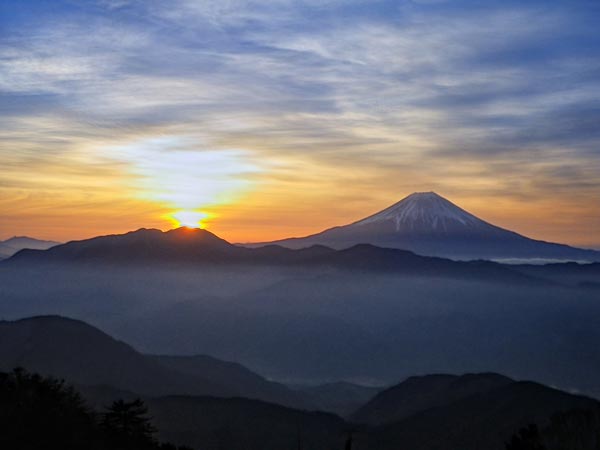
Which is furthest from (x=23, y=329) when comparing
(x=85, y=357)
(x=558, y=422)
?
(x=558, y=422)

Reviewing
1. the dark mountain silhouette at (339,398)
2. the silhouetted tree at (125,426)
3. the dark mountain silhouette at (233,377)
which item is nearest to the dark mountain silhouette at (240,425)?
the dark mountain silhouette at (233,377)

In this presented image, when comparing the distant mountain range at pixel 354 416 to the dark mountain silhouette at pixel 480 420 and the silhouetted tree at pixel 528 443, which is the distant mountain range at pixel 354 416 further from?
the silhouetted tree at pixel 528 443

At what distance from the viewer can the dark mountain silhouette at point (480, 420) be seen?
77688 millimetres

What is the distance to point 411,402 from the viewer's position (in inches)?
4390

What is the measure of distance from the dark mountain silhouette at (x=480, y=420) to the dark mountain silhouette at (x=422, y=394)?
771 centimetres

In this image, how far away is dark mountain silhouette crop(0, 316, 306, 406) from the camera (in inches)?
4961

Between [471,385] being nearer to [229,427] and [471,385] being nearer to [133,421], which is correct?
[229,427]

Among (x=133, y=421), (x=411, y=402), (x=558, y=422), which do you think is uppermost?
(x=133, y=421)

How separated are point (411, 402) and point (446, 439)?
32.0 metres

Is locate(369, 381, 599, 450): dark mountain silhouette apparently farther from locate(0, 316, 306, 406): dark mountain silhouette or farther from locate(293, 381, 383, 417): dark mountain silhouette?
locate(293, 381, 383, 417): dark mountain silhouette

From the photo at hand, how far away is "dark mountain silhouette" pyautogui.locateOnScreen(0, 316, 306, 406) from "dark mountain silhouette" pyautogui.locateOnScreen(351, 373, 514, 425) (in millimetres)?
25771

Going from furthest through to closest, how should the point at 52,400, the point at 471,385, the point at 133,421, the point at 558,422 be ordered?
the point at 471,385 → the point at 558,422 → the point at 133,421 → the point at 52,400

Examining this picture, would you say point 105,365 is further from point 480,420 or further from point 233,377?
point 480,420

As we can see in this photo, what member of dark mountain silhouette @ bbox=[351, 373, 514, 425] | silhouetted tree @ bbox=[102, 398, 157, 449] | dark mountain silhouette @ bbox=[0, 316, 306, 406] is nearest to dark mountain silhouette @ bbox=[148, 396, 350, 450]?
dark mountain silhouette @ bbox=[351, 373, 514, 425]
